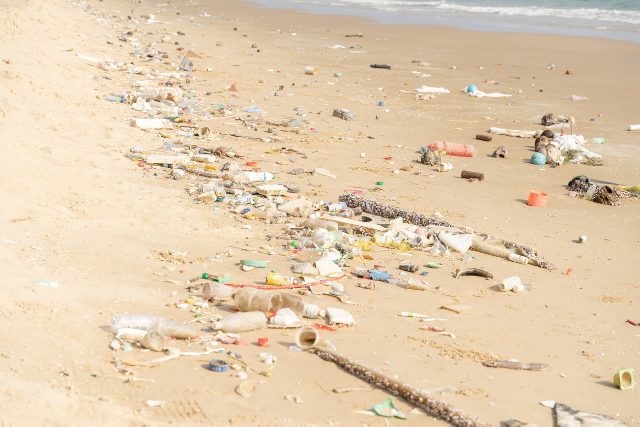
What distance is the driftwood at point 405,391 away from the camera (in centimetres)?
401

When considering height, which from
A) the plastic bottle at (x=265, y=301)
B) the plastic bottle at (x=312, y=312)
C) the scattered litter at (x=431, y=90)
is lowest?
the plastic bottle at (x=312, y=312)

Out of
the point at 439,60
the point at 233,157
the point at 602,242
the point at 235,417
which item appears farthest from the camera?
the point at 439,60

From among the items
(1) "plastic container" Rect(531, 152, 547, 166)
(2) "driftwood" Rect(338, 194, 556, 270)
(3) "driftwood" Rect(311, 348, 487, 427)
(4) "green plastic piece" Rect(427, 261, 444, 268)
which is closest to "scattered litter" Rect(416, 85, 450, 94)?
(1) "plastic container" Rect(531, 152, 547, 166)

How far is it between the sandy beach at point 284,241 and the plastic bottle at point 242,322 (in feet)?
0.20

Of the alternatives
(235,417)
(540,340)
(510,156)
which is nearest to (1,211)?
(235,417)

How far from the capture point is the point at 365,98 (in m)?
13.4

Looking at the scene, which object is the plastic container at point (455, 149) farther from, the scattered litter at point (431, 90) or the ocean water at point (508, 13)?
the ocean water at point (508, 13)

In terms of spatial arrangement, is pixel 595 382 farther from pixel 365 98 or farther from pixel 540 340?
pixel 365 98

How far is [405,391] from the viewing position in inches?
166

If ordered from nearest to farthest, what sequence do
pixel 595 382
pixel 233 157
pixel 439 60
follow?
pixel 595 382
pixel 233 157
pixel 439 60

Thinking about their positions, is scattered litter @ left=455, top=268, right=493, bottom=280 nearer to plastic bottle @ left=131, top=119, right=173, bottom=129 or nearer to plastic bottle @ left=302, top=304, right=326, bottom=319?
plastic bottle @ left=302, top=304, right=326, bottom=319

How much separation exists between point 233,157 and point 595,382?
17.5ft

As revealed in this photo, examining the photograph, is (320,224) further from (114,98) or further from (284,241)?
(114,98)

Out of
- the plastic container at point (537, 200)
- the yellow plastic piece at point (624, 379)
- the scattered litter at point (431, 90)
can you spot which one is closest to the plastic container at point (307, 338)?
the yellow plastic piece at point (624, 379)
